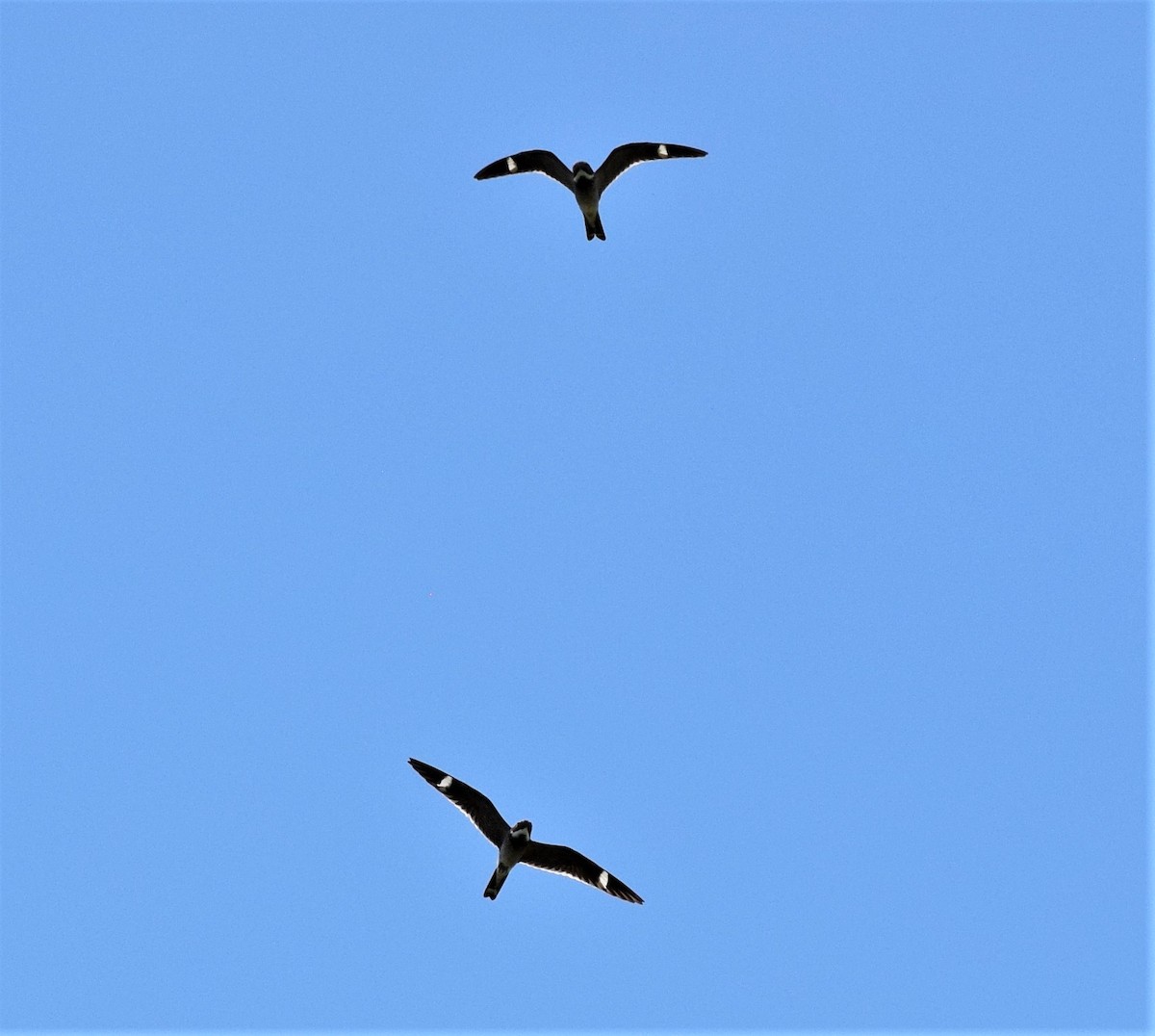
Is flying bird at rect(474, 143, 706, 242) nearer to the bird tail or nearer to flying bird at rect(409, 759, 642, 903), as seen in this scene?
flying bird at rect(409, 759, 642, 903)

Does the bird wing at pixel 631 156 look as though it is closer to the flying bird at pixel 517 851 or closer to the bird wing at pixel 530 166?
the bird wing at pixel 530 166

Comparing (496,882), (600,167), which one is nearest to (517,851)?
(496,882)

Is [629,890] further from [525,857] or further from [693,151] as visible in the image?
[693,151]

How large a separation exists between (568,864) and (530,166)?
8.56 m

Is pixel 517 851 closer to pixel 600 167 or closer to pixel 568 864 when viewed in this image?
pixel 568 864

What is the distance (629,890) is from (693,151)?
9.10 metres

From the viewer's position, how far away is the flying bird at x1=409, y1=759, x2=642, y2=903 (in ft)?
47.8

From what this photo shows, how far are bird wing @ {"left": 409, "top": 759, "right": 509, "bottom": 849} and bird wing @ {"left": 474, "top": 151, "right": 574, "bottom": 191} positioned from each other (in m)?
7.50

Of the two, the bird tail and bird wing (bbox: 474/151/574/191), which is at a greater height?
bird wing (bbox: 474/151/574/191)

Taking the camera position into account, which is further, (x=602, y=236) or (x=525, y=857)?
(x=602, y=236)

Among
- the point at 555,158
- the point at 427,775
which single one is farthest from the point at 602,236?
the point at 427,775

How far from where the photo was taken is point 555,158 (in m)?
17.1

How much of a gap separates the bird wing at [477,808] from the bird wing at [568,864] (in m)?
0.38

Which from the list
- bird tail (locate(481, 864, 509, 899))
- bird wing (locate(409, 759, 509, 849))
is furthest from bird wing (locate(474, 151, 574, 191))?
bird tail (locate(481, 864, 509, 899))
